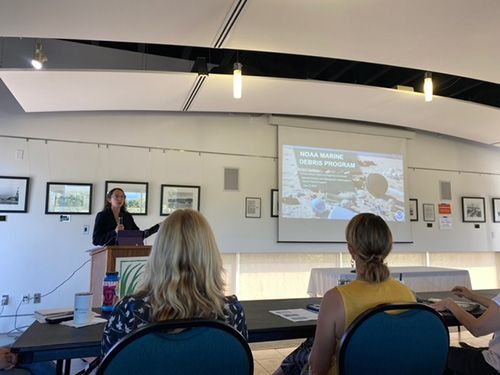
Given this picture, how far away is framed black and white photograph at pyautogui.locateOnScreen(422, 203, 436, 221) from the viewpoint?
6559mm

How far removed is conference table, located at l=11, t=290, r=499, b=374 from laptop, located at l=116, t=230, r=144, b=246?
951mm

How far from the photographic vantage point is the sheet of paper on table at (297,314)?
1.77 metres

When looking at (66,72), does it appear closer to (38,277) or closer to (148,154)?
(148,154)

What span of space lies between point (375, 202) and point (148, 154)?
3.63 metres

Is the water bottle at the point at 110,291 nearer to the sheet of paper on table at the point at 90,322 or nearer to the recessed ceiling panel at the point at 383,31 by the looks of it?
the sheet of paper on table at the point at 90,322

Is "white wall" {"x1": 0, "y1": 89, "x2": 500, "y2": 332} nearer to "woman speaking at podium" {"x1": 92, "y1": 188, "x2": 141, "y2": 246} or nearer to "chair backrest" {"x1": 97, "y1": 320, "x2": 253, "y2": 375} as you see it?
"woman speaking at podium" {"x1": 92, "y1": 188, "x2": 141, "y2": 246}

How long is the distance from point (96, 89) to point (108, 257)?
238cm

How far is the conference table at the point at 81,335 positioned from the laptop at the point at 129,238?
95 cm

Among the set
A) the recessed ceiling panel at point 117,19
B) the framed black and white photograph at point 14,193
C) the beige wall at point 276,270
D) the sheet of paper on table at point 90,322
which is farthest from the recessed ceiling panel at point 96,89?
the sheet of paper on table at point 90,322

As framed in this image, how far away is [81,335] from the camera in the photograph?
4.75ft

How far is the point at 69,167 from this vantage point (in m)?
4.86

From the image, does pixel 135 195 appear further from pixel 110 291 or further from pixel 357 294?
pixel 357 294

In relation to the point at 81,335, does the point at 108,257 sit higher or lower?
higher

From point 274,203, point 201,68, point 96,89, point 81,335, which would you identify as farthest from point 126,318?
point 274,203
